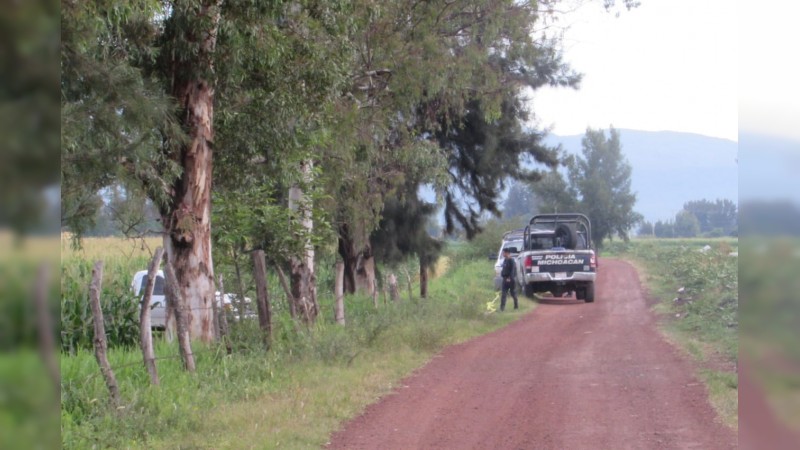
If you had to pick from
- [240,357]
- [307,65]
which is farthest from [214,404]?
[307,65]

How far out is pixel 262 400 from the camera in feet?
32.0

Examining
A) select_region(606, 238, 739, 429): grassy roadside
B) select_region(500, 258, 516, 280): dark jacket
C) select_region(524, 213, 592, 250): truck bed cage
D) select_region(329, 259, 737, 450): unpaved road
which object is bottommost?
select_region(329, 259, 737, 450): unpaved road

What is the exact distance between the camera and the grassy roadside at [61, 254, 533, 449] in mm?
7801

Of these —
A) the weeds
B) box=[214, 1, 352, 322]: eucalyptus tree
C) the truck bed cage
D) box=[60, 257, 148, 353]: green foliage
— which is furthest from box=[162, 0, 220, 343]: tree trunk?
the truck bed cage

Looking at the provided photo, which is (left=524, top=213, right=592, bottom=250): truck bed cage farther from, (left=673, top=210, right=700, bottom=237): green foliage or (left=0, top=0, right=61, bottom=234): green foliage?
(left=0, top=0, right=61, bottom=234): green foliage

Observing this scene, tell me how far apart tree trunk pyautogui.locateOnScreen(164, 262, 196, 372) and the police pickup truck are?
1625 centimetres

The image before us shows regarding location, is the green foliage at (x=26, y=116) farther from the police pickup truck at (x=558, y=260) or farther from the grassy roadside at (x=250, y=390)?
the police pickup truck at (x=558, y=260)

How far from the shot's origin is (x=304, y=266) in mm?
16641

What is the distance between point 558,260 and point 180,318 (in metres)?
16.5

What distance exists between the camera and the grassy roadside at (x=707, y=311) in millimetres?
10633

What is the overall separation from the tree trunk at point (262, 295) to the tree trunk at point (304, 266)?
2.26m

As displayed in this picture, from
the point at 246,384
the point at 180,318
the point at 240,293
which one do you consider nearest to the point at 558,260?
the point at 240,293

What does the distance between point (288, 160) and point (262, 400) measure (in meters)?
4.67

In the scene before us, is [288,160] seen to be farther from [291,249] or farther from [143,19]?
[143,19]
